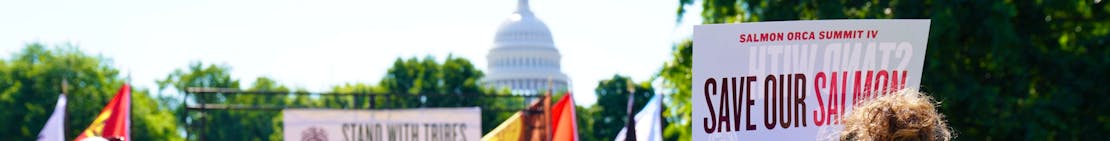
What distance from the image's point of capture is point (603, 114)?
3150 inches

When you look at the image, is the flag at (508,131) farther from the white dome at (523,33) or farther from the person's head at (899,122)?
the white dome at (523,33)

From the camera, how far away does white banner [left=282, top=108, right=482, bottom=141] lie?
28.0 metres

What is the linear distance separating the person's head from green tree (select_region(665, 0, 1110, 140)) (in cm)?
1990

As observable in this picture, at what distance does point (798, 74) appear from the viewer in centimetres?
499

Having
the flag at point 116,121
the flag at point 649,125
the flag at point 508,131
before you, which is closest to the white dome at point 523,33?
the flag at point 508,131

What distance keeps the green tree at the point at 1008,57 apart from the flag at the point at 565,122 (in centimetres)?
336

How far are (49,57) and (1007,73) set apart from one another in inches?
1673

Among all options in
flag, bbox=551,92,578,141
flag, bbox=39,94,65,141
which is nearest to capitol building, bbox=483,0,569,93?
flag, bbox=551,92,578,141

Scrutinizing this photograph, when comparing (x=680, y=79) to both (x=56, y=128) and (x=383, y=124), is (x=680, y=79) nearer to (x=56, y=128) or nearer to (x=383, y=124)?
(x=383, y=124)

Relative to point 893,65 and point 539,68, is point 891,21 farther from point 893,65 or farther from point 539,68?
point 539,68

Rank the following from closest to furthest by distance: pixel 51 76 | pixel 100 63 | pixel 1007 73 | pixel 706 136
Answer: pixel 706 136
pixel 1007 73
pixel 51 76
pixel 100 63

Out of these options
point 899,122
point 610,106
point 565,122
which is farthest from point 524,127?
point 610,106

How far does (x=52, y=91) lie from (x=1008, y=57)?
40.4 metres

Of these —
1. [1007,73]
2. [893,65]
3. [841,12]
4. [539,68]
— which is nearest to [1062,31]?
[1007,73]
